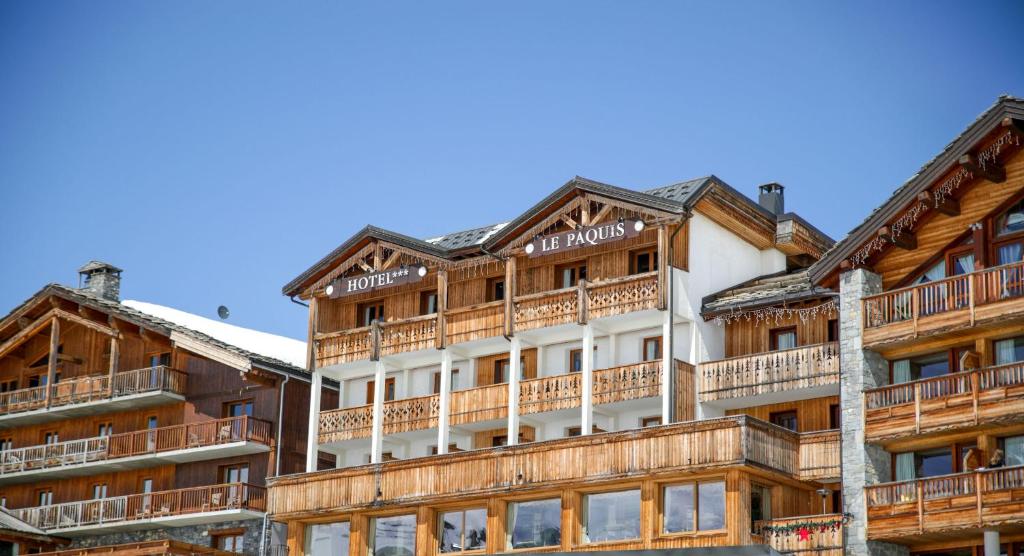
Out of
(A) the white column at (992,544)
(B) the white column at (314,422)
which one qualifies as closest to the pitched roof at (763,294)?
(A) the white column at (992,544)

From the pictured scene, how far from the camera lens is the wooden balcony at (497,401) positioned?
51031 millimetres

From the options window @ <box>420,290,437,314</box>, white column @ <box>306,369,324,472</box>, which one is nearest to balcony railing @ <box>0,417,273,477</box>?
white column @ <box>306,369,324,472</box>

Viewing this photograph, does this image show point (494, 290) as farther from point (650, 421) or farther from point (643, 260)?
point (650, 421)

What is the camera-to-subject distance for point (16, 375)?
229ft

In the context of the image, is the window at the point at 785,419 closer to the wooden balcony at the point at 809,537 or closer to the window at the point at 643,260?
the wooden balcony at the point at 809,537

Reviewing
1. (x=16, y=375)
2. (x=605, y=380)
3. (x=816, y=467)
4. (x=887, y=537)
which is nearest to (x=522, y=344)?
(x=605, y=380)

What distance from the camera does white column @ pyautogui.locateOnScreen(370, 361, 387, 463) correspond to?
56344mm

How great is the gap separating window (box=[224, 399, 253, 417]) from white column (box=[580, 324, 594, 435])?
1484cm

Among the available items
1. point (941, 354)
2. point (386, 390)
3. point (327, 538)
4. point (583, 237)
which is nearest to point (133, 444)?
point (386, 390)

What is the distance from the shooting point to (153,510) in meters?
61.8

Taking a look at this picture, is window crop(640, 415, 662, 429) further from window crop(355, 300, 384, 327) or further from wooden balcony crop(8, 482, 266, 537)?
wooden balcony crop(8, 482, 266, 537)

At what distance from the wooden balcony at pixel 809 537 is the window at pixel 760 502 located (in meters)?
0.64

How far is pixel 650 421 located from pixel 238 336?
70.1 ft

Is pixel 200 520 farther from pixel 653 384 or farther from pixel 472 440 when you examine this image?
pixel 653 384
